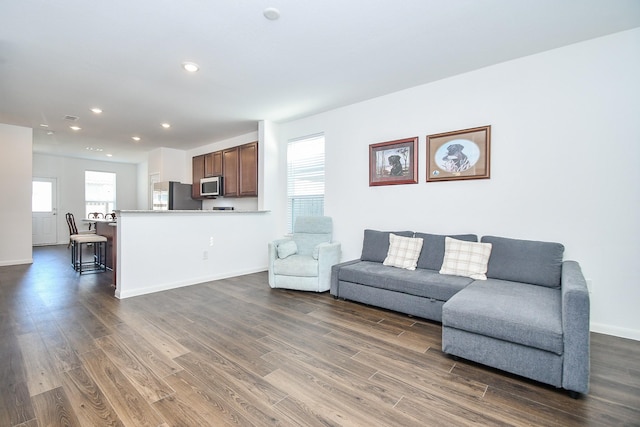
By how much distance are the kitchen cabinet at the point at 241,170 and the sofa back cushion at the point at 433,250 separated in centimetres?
331

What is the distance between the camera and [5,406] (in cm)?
157

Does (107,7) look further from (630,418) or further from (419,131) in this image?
(630,418)

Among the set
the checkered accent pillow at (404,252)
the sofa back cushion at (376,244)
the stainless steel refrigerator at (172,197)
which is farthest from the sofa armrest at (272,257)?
the stainless steel refrigerator at (172,197)

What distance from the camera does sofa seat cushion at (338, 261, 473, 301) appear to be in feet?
8.77

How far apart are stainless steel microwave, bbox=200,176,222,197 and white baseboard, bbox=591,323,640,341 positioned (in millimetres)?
5958

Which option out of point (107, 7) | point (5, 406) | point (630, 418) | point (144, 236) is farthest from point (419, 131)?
point (5, 406)

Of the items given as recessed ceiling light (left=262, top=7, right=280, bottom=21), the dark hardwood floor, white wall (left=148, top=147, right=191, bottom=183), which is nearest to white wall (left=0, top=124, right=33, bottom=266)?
white wall (left=148, top=147, right=191, bottom=183)

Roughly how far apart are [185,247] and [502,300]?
12.3 ft

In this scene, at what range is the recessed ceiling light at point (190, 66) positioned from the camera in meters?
3.00

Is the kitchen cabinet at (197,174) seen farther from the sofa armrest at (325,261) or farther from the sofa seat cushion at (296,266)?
the sofa armrest at (325,261)

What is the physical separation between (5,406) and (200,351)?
3.32 ft

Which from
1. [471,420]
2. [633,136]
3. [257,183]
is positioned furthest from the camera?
[257,183]

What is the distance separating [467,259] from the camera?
2865mm

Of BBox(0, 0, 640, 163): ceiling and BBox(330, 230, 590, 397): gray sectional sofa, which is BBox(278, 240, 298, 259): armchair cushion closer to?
BBox(330, 230, 590, 397): gray sectional sofa
